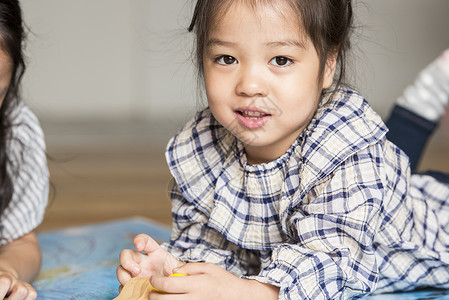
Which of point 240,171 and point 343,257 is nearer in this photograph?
point 343,257

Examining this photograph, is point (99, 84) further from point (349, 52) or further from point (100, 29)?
point (349, 52)

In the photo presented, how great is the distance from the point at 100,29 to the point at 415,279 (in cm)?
219

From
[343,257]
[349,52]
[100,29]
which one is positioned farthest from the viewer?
[100,29]

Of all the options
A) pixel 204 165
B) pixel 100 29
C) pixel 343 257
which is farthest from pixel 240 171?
pixel 100 29

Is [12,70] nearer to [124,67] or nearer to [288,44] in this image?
[288,44]

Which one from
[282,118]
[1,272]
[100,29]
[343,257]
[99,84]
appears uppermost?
[282,118]

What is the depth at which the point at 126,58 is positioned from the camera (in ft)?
9.37

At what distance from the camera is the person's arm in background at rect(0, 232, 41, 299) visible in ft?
2.44

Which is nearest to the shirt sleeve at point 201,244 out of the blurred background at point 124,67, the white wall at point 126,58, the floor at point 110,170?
the floor at point 110,170

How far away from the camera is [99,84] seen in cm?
286

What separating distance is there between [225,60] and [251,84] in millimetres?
57

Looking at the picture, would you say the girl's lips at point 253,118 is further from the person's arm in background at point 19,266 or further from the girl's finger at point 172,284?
the person's arm in background at point 19,266

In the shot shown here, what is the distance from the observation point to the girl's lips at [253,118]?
29.4 inches

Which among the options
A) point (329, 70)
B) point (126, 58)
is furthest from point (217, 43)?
point (126, 58)
